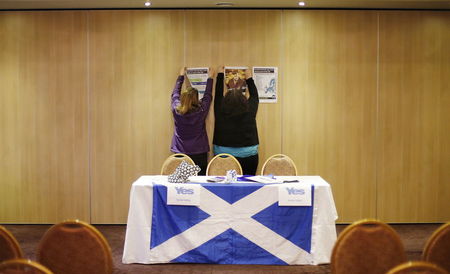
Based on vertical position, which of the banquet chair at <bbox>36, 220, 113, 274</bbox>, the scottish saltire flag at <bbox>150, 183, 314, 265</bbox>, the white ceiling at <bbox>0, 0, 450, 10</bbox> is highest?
the white ceiling at <bbox>0, 0, 450, 10</bbox>

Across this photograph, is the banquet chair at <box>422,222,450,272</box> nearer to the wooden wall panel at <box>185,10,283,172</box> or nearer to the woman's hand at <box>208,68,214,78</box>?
the wooden wall panel at <box>185,10,283,172</box>

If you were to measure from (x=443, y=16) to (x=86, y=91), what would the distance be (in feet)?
17.4

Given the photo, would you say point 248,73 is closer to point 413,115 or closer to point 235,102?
point 235,102

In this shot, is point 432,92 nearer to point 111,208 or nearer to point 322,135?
point 322,135

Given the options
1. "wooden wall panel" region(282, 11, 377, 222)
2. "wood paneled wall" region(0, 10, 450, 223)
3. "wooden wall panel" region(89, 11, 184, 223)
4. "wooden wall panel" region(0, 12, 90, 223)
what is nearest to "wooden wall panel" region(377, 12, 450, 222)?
"wood paneled wall" region(0, 10, 450, 223)

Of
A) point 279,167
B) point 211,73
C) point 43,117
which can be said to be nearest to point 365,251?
point 279,167

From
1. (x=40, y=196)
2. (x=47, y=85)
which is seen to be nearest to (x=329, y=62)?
(x=47, y=85)

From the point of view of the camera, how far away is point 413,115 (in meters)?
6.80

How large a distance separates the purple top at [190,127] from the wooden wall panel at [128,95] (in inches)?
9.7

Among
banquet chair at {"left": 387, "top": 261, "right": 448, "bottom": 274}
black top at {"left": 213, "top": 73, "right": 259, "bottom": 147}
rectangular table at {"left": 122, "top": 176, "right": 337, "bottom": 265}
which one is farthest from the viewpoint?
black top at {"left": 213, "top": 73, "right": 259, "bottom": 147}

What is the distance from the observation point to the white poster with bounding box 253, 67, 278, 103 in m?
6.70

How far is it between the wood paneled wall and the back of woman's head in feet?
1.60

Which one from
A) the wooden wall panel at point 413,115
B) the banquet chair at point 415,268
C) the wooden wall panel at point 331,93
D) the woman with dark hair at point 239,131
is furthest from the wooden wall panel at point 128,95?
the banquet chair at point 415,268

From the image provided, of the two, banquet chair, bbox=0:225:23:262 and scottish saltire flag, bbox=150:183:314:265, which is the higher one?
banquet chair, bbox=0:225:23:262
